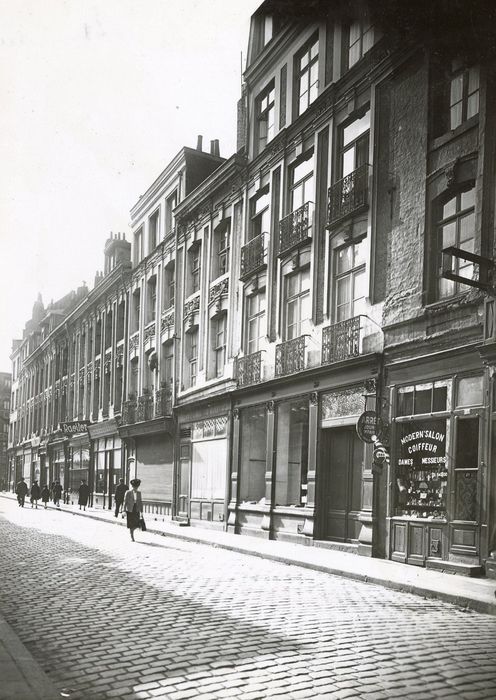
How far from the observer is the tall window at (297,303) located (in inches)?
745

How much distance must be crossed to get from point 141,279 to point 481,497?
2344 centimetres

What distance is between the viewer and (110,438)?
36.2 m

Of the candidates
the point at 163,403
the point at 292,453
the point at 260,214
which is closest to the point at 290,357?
the point at 292,453

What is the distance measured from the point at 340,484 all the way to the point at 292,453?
90.7 inches

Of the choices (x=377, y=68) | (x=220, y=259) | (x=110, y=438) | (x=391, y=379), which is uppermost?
(x=377, y=68)

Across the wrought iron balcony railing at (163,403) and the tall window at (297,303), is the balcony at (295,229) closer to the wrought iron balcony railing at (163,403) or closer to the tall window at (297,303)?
the tall window at (297,303)

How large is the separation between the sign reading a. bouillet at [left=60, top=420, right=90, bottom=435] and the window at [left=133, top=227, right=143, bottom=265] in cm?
1017

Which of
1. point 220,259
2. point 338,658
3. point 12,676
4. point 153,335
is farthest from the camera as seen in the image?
point 153,335

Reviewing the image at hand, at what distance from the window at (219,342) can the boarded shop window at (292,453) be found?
16.3 ft

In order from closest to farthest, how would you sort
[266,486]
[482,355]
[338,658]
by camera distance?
[338,658] < [482,355] < [266,486]

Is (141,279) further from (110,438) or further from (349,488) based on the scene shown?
(349,488)

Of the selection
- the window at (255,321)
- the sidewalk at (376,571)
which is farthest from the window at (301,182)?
the sidewalk at (376,571)

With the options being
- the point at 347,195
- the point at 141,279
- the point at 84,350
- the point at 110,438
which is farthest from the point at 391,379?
the point at 84,350

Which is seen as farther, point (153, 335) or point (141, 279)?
point (141, 279)
